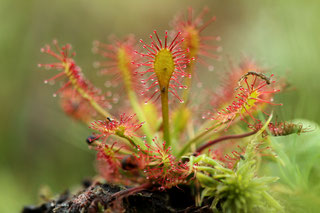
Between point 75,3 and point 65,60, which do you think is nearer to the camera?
point 65,60

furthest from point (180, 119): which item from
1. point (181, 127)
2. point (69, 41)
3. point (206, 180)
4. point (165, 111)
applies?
point (69, 41)

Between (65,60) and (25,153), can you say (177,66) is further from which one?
(25,153)

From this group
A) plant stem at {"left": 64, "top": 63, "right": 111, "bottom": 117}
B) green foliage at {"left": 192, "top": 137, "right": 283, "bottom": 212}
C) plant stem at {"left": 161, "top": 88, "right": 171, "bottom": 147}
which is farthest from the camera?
plant stem at {"left": 64, "top": 63, "right": 111, "bottom": 117}

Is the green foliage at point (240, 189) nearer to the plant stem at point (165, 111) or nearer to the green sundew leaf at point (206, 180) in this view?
the green sundew leaf at point (206, 180)

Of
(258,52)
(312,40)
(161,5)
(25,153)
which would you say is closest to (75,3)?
(161,5)

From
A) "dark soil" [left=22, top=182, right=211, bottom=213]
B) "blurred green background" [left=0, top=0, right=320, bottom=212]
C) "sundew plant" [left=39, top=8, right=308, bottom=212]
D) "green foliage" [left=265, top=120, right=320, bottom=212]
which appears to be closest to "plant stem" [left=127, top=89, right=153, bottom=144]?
"sundew plant" [left=39, top=8, right=308, bottom=212]

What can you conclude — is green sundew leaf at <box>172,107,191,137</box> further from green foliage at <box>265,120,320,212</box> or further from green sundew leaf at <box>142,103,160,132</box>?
green foliage at <box>265,120,320,212</box>

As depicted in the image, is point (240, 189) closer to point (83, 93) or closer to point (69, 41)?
point (83, 93)
